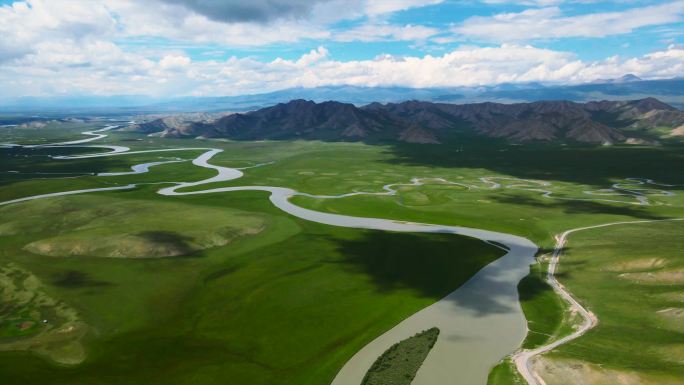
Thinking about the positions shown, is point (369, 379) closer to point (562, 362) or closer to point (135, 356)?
point (562, 362)

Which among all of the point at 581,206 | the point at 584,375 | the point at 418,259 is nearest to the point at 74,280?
the point at 418,259

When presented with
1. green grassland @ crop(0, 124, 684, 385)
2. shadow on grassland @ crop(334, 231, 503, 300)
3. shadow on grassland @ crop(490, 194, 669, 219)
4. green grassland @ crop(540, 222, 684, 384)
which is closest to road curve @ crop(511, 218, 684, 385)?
green grassland @ crop(540, 222, 684, 384)

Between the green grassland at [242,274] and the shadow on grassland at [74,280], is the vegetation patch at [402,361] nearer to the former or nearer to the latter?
the green grassland at [242,274]

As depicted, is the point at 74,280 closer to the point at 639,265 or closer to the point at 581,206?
the point at 639,265

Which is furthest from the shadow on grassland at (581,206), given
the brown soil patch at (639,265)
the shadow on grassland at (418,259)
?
the brown soil patch at (639,265)

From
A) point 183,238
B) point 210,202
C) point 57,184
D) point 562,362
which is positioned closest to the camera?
point 562,362

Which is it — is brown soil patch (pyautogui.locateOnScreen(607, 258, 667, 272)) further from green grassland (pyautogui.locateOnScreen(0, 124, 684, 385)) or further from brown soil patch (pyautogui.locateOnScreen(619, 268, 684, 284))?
green grassland (pyautogui.locateOnScreen(0, 124, 684, 385))

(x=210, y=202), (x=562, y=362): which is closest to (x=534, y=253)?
(x=562, y=362)
